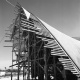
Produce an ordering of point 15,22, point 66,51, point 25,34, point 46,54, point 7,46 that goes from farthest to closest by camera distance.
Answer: point 7,46 < point 25,34 < point 15,22 < point 46,54 < point 66,51

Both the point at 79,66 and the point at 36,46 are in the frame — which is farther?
the point at 36,46

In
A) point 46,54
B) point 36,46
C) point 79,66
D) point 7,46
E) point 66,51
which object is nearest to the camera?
point 79,66

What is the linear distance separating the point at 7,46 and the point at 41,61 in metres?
7.85

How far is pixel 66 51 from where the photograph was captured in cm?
571

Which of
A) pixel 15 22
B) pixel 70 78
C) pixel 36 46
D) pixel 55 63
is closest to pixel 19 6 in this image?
pixel 15 22

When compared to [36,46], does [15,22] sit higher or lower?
higher

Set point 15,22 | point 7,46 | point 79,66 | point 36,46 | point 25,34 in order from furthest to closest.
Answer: point 7,46
point 25,34
point 15,22
point 36,46
point 79,66

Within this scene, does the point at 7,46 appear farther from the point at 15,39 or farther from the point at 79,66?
the point at 79,66

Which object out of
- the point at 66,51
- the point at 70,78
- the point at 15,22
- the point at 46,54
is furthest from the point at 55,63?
the point at 15,22

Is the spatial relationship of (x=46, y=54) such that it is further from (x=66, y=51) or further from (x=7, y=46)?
(x=7, y=46)

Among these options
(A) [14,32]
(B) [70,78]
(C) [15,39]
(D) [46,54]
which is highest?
(A) [14,32]

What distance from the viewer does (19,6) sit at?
1580 cm

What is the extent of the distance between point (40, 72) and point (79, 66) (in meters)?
11.2

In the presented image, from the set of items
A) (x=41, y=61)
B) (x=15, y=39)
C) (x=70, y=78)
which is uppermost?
(x=15, y=39)
